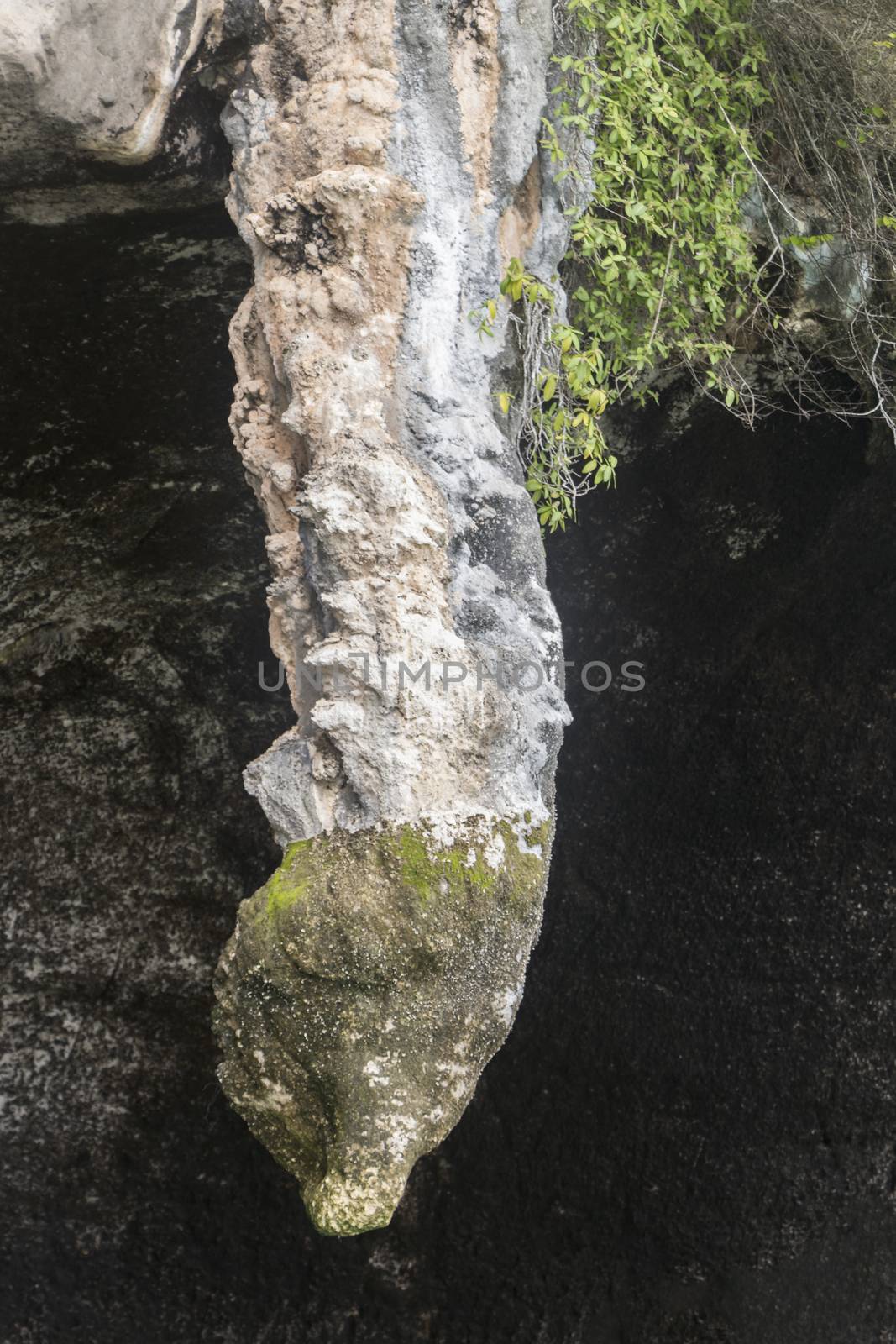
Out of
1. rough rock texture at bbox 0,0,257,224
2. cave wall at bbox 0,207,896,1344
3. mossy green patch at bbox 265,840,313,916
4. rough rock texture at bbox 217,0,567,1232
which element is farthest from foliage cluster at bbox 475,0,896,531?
mossy green patch at bbox 265,840,313,916

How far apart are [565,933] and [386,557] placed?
1669 millimetres

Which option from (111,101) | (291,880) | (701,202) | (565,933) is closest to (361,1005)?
(291,880)

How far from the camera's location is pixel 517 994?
1.57 metres

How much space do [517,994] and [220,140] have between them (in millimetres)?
1315

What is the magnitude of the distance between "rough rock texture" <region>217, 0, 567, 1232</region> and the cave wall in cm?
92

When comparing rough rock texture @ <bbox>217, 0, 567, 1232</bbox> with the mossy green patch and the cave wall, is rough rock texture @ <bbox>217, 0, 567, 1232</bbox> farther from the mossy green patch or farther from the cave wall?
the cave wall

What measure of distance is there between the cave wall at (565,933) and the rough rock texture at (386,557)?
915mm

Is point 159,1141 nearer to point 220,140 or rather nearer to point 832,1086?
point 832,1086

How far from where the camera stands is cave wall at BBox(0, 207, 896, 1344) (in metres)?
2.75

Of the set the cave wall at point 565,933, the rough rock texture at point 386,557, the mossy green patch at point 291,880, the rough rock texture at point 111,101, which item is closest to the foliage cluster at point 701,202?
the rough rock texture at point 386,557

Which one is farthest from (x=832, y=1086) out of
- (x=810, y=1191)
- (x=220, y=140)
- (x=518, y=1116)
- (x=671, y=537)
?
(x=220, y=140)

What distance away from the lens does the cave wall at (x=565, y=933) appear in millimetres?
2750

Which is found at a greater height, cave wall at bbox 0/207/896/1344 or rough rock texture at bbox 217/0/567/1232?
rough rock texture at bbox 217/0/567/1232

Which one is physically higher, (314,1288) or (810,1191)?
(810,1191)
